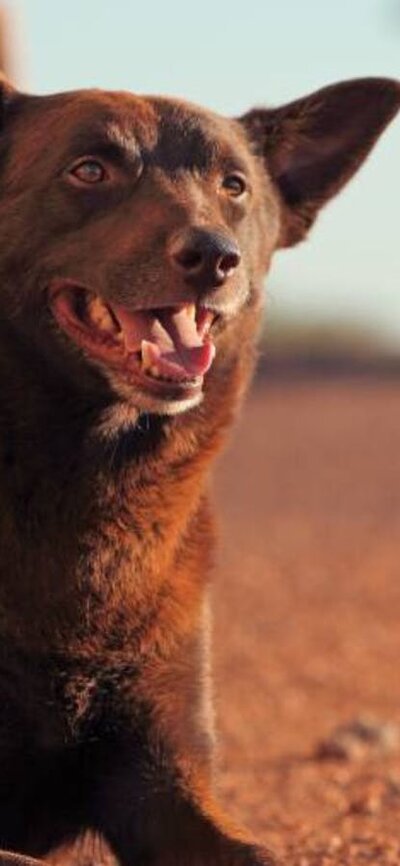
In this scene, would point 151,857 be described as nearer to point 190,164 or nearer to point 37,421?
point 37,421

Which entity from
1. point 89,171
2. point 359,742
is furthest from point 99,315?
point 359,742

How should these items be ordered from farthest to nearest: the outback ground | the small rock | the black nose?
Answer: the small rock < the outback ground < the black nose

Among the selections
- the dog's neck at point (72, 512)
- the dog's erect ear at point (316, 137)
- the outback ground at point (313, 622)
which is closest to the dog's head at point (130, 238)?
the dog's neck at point (72, 512)

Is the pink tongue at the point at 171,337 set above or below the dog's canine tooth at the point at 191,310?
below

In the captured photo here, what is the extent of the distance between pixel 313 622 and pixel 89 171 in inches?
367

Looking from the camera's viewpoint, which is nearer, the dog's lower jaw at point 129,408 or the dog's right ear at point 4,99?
the dog's lower jaw at point 129,408

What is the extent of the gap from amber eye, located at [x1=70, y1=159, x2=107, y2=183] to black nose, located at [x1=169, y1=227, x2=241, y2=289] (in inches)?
17.2

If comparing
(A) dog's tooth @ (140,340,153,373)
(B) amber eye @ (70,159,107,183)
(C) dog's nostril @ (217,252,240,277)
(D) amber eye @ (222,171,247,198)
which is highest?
(B) amber eye @ (70,159,107,183)

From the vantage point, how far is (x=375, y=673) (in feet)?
44.0

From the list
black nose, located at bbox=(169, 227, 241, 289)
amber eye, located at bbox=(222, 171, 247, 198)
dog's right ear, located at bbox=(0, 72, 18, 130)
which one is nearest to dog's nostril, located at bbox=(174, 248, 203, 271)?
black nose, located at bbox=(169, 227, 241, 289)

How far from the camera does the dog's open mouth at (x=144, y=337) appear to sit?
597 cm

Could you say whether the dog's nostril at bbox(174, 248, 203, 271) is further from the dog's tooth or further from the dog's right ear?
the dog's right ear

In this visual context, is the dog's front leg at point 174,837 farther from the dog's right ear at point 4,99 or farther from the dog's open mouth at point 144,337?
the dog's right ear at point 4,99

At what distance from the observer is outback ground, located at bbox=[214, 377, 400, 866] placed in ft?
27.9
